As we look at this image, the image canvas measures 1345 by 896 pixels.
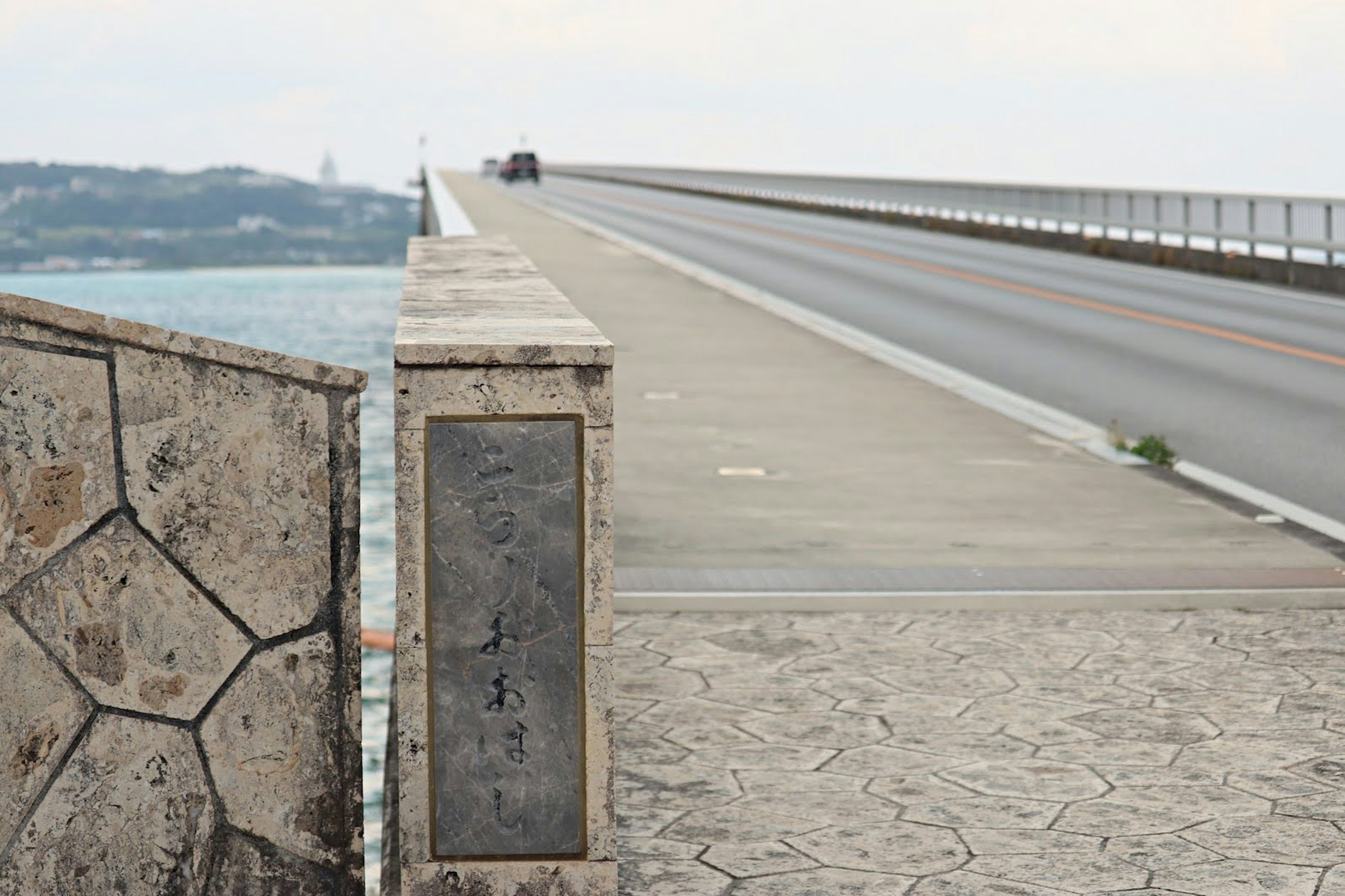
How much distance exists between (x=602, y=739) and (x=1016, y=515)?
18.8ft

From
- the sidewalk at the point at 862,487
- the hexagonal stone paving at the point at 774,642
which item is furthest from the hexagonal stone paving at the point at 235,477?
the sidewalk at the point at 862,487

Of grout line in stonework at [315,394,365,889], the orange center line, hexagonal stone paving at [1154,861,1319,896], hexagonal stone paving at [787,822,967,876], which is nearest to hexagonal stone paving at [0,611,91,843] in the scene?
grout line in stonework at [315,394,365,889]

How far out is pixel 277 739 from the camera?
151 inches

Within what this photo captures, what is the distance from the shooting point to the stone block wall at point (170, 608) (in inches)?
147

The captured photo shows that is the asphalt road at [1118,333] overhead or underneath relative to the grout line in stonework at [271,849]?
overhead

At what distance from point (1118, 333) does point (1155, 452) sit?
952 cm

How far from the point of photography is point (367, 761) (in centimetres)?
1322

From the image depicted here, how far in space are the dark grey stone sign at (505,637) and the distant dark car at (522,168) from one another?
98.9 metres

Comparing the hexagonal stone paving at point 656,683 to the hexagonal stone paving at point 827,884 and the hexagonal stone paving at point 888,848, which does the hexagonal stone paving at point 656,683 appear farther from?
the hexagonal stone paving at point 827,884

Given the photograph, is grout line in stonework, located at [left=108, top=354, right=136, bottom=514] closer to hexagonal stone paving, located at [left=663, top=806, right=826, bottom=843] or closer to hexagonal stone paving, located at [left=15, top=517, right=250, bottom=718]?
hexagonal stone paving, located at [left=15, top=517, right=250, bottom=718]

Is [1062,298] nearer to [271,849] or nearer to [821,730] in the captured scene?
[821,730]

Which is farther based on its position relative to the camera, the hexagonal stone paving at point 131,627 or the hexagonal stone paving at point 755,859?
the hexagonal stone paving at point 755,859

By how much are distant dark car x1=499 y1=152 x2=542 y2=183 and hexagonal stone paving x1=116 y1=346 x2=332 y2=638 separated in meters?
98.8

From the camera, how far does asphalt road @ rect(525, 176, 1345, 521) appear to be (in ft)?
42.4
